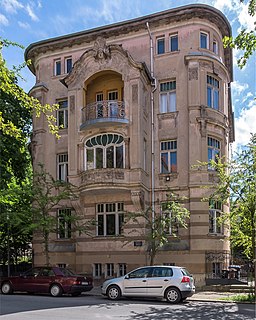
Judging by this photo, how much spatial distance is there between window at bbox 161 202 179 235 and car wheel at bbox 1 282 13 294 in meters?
8.08

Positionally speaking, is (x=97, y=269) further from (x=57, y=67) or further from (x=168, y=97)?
(x=57, y=67)

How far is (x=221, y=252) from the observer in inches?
1009

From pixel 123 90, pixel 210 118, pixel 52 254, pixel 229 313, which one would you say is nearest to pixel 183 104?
pixel 210 118

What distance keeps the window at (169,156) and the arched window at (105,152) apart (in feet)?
8.88

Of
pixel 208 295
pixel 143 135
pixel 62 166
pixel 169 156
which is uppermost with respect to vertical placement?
pixel 143 135

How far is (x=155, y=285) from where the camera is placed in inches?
683

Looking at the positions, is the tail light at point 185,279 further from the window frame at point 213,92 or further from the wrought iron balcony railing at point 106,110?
the window frame at point 213,92

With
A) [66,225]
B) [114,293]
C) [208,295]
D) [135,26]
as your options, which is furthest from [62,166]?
[208,295]

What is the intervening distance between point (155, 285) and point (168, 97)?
1361 cm

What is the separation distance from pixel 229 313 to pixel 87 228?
1277 cm

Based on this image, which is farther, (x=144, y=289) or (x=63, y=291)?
(x=63, y=291)

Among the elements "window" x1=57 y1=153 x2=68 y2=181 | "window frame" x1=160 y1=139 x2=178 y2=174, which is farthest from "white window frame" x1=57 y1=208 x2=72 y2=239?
"window frame" x1=160 y1=139 x2=178 y2=174

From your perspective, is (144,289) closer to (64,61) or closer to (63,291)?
(63,291)

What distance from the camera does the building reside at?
25.5 metres
